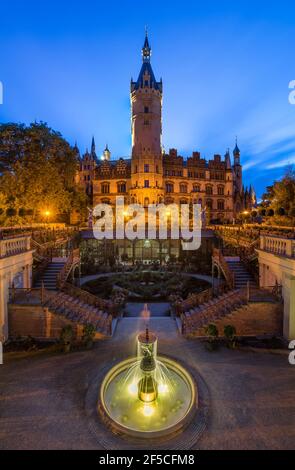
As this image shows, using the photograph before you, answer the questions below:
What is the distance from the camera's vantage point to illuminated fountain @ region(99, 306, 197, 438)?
307 inches

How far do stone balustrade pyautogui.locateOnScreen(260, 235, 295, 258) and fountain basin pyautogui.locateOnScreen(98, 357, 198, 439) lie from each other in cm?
796

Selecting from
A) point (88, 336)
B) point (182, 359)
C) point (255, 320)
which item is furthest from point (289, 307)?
point (88, 336)

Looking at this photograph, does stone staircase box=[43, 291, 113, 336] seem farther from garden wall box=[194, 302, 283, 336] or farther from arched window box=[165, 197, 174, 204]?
arched window box=[165, 197, 174, 204]

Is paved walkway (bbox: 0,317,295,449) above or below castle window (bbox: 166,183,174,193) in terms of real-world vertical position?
below

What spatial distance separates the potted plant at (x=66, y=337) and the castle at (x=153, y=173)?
136 feet

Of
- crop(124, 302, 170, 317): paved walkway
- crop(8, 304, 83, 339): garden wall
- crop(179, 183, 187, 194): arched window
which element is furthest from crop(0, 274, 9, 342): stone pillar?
crop(179, 183, 187, 194): arched window

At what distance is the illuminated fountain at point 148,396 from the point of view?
7.81m

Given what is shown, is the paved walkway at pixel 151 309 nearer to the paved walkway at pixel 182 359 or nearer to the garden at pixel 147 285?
the garden at pixel 147 285

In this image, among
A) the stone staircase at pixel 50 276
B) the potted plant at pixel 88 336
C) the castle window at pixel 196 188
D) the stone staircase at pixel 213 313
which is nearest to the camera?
the potted plant at pixel 88 336

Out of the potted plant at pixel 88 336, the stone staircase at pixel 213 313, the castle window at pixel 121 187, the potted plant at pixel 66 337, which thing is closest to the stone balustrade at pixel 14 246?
the potted plant at pixel 66 337

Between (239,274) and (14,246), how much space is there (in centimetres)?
1597

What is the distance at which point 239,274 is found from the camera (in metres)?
19.7

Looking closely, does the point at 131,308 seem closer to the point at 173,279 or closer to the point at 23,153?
the point at 173,279

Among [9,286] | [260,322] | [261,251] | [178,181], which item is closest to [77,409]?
[9,286]
